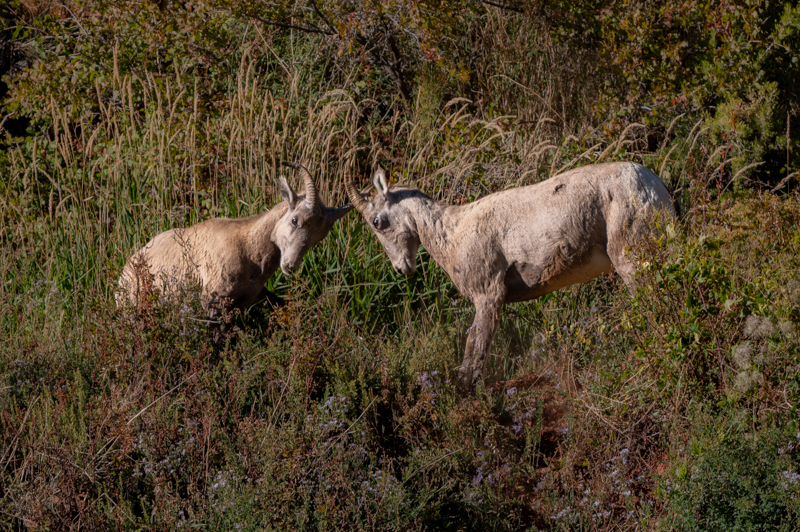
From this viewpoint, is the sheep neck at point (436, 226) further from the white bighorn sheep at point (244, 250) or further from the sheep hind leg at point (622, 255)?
the sheep hind leg at point (622, 255)

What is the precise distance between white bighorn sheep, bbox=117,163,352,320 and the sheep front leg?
1485 millimetres

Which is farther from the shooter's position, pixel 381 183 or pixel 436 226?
pixel 381 183

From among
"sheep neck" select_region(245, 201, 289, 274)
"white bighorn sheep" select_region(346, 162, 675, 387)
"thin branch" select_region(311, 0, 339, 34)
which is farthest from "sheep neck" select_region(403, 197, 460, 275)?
"thin branch" select_region(311, 0, 339, 34)

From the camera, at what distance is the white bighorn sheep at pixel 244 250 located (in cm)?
596

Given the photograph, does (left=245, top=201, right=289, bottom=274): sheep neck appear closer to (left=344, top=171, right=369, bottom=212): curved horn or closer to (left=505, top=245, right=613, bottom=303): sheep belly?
(left=344, top=171, right=369, bottom=212): curved horn

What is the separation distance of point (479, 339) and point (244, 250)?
78.9 inches

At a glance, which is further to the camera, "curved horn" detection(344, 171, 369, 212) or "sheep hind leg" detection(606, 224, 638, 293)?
"curved horn" detection(344, 171, 369, 212)

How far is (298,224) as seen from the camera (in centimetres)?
597

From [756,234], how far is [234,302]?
3783 mm

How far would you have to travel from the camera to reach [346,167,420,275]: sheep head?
5559mm

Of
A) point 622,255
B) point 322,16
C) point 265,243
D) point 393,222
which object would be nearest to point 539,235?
point 622,255

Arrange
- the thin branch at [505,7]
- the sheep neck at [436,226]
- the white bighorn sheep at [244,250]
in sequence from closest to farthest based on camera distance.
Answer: the sheep neck at [436,226]
the white bighorn sheep at [244,250]
the thin branch at [505,7]

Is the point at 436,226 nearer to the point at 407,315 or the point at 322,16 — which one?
the point at 407,315

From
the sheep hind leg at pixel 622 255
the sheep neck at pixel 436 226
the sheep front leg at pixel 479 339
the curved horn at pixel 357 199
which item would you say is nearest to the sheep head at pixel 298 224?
the curved horn at pixel 357 199
